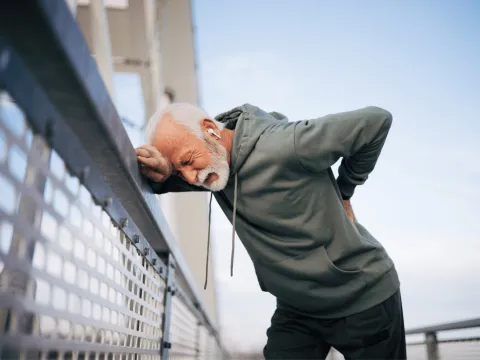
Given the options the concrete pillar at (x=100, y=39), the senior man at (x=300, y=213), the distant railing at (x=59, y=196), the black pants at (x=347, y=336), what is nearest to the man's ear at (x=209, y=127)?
the senior man at (x=300, y=213)

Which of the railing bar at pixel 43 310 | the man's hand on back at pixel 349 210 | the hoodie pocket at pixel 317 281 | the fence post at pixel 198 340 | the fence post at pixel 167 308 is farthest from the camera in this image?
Answer: the fence post at pixel 198 340

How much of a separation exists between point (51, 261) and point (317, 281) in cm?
97

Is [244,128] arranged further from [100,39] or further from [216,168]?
[100,39]

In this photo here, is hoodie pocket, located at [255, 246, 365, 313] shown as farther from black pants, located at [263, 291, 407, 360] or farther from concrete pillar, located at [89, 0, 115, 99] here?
concrete pillar, located at [89, 0, 115, 99]

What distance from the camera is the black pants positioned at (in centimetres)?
145

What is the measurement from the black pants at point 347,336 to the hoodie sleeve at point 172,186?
577 mm

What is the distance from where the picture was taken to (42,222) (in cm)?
64

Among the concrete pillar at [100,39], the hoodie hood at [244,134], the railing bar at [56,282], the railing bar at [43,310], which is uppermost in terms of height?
the concrete pillar at [100,39]

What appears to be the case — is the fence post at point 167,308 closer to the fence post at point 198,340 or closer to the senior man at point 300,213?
the senior man at point 300,213

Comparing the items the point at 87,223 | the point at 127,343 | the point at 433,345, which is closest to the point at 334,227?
the point at 127,343

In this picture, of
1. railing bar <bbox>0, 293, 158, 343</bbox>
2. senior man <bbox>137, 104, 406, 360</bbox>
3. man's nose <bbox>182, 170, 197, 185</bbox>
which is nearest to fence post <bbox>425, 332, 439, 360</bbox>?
senior man <bbox>137, 104, 406, 360</bbox>

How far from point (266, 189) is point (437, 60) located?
17.5 ft

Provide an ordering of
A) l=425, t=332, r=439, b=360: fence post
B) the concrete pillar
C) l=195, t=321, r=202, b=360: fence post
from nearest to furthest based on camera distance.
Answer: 1. l=425, t=332, r=439, b=360: fence post
2. l=195, t=321, r=202, b=360: fence post
3. the concrete pillar

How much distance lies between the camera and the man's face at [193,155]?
138 cm
